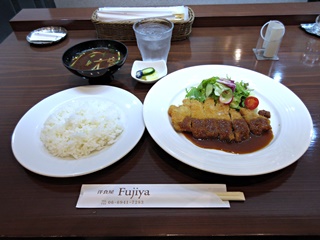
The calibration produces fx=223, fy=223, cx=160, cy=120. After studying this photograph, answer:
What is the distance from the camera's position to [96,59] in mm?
1746

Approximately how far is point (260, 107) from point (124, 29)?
56.5 inches

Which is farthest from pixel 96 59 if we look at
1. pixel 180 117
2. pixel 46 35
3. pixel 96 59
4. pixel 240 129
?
pixel 240 129

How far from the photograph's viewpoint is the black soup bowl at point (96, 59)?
1580 mm

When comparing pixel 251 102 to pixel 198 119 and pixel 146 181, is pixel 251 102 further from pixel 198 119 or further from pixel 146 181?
pixel 146 181

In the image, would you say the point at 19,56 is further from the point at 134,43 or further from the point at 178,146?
the point at 178,146

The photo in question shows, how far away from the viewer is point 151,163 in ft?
3.99

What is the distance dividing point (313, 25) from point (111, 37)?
205cm

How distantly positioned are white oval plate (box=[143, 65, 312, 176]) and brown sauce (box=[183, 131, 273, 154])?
0.04m

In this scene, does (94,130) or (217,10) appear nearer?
(94,130)

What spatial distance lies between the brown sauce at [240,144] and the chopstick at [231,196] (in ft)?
0.92

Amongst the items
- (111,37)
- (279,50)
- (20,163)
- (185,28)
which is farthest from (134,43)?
(20,163)

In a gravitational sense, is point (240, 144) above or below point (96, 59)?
below

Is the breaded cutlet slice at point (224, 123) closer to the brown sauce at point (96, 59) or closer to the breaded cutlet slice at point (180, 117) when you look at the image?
the breaded cutlet slice at point (180, 117)

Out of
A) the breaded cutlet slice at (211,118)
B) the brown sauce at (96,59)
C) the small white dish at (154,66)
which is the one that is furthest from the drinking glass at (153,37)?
the breaded cutlet slice at (211,118)
